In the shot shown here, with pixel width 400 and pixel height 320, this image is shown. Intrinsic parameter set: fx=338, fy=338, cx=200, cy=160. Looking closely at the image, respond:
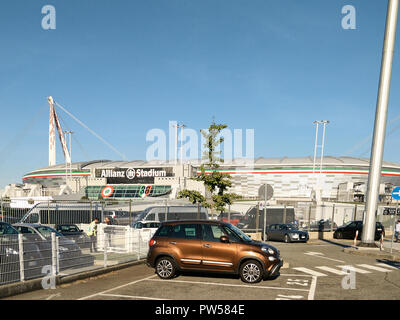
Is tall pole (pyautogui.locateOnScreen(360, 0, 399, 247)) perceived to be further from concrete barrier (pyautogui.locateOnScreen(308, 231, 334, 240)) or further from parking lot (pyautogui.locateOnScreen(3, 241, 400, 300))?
concrete barrier (pyautogui.locateOnScreen(308, 231, 334, 240))

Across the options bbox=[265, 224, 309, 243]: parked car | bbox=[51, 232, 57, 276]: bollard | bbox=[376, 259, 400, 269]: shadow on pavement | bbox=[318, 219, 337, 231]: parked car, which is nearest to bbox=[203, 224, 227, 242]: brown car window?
bbox=[51, 232, 57, 276]: bollard

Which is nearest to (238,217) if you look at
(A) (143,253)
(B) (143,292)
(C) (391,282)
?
(A) (143,253)

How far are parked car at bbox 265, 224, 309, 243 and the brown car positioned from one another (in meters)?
13.0

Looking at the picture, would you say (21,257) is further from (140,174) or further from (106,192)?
(140,174)

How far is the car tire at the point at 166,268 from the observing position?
973 centimetres

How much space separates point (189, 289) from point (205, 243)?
4.86ft

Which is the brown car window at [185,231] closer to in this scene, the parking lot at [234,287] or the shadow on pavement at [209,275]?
the shadow on pavement at [209,275]

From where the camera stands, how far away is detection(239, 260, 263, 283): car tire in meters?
9.15

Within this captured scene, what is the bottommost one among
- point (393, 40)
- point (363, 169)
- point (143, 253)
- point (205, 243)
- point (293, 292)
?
point (363, 169)

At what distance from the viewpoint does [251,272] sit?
30.2 feet

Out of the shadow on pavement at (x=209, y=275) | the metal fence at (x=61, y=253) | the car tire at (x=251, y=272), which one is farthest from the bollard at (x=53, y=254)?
the car tire at (x=251, y=272)

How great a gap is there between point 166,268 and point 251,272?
2434mm
